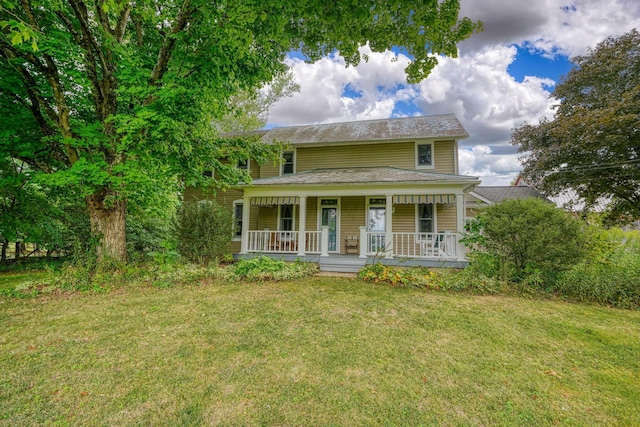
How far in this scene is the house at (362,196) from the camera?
905 cm

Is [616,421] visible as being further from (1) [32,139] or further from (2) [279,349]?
(1) [32,139]

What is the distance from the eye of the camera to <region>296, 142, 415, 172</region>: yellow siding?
1188 centimetres

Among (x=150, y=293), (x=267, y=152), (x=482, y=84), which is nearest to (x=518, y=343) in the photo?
(x=150, y=293)

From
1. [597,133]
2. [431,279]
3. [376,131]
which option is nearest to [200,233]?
[431,279]

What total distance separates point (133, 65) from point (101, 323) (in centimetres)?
574

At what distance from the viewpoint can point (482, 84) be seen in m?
16.1

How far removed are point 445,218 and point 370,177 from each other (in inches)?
Answer: 142

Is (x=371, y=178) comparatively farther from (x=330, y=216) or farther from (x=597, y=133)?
(x=597, y=133)

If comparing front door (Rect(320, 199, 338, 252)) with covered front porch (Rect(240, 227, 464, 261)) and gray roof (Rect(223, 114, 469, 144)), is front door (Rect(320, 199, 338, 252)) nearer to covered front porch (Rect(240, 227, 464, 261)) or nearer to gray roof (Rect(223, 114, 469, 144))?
covered front porch (Rect(240, 227, 464, 261))

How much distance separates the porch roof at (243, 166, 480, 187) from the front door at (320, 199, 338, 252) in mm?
1270

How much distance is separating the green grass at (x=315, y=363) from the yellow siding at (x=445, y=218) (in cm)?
530

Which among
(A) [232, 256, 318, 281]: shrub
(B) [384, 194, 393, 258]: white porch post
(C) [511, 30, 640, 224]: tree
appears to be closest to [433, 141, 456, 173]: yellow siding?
(B) [384, 194, 393, 258]: white porch post

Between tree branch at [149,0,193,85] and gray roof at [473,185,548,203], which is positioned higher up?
tree branch at [149,0,193,85]

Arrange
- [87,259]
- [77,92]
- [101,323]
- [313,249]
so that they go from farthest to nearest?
1. [313,249]
2. [77,92]
3. [87,259]
4. [101,323]
